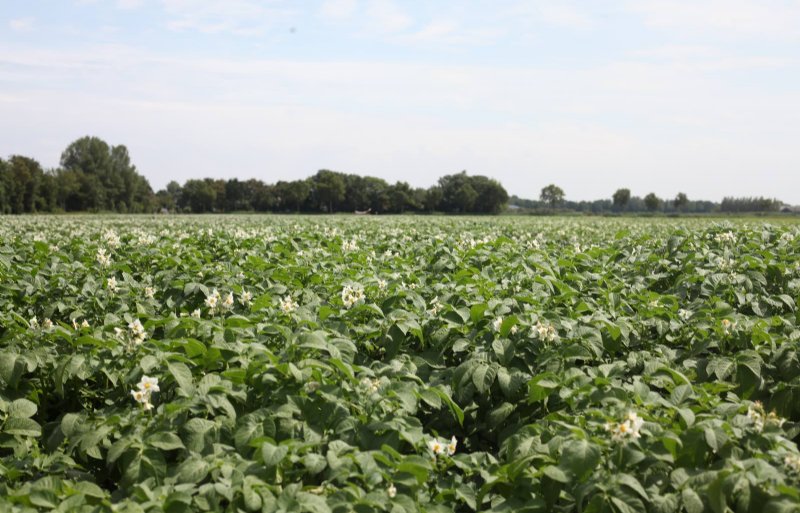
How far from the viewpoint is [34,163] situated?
84750 mm

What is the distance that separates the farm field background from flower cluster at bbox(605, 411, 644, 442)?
0.01 meters

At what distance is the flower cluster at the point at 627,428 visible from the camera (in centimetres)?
310

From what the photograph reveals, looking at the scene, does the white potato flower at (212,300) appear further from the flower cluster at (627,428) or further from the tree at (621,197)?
the tree at (621,197)

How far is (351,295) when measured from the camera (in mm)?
5504

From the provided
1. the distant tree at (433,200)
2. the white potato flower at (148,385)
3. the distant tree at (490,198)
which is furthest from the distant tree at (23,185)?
the white potato flower at (148,385)

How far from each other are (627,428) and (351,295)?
2.93 metres

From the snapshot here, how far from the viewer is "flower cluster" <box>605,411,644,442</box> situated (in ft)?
10.2

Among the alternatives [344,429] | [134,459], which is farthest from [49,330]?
[344,429]

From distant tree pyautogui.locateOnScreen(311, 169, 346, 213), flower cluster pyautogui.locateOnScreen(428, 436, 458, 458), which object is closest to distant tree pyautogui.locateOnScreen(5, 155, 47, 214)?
distant tree pyautogui.locateOnScreen(311, 169, 346, 213)

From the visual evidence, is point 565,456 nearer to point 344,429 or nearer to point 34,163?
point 344,429

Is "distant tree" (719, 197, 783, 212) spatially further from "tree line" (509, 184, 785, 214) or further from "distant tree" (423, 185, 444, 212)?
"distant tree" (423, 185, 444, 212)

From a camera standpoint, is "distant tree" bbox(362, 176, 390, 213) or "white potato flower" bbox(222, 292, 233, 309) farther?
"distant tree" bbox(362, 176, 390, 213)

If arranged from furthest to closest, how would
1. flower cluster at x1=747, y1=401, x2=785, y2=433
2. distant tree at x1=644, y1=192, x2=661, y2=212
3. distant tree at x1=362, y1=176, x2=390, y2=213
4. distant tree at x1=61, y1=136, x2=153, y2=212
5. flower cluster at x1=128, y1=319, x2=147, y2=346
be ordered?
1. distant tree at x1=644, y1=192, x2=661, y2=212
2. distant tree at x1=362, y1=176, x2=390, y2=213
3. distant tree at x1=61, y1=136, x2=153, y2=212
4. flower cluster at x1=128, y1=319, x2=147, y2=346
5. flower cluster at x1=747, y1=401, x2=785, y2=433

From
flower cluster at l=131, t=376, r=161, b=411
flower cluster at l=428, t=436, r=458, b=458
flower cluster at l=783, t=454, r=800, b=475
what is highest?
flower cluster at l=131, t=376, r=161, b=411
